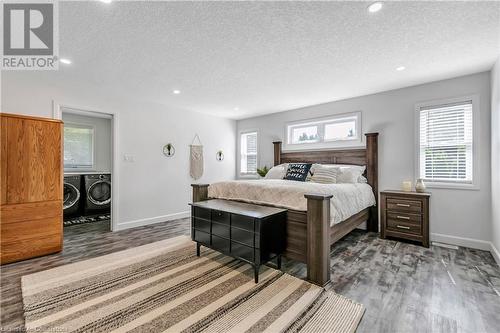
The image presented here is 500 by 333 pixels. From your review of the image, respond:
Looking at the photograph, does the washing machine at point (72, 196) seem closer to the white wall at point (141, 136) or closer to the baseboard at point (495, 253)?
the white wall at point (141, 136)

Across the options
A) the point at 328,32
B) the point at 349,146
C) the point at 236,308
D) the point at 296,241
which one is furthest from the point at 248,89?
the point at 236,308

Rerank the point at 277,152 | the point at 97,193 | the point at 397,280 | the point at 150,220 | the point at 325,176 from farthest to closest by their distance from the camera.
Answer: the point at 277,152
the point at 97,193
the point at 150,220
the point at 325,176
the point at 397,280

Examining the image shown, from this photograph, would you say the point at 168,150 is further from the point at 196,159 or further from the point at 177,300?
the point at 177,300

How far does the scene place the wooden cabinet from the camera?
7.40ft

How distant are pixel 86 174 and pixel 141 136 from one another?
1.89m

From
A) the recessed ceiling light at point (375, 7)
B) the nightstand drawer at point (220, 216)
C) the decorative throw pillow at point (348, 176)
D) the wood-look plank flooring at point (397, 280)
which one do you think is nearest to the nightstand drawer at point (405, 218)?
the wood-look plank flooring at point (397, 280)

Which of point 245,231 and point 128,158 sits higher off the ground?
point 128,158

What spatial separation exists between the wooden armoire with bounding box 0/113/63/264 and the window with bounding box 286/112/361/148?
4.33m

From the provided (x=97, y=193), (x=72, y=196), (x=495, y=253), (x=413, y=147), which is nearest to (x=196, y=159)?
(x=97, y=193)

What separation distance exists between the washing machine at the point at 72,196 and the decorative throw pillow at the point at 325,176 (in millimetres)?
5076

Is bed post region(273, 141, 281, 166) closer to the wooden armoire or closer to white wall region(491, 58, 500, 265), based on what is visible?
white wall region(491, 58, 500, 265)

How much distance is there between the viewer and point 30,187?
2918 mm

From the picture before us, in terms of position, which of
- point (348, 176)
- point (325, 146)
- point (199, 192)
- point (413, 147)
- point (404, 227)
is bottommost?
point (404, 227)

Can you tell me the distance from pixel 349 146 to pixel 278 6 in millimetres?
3269
